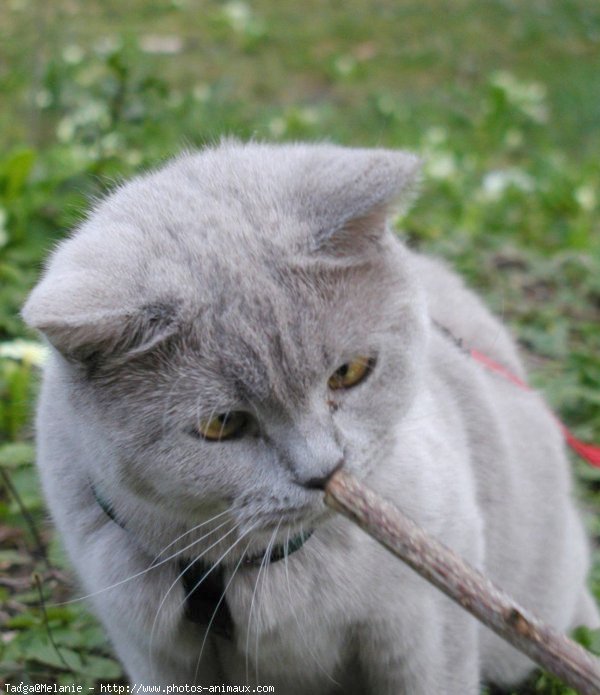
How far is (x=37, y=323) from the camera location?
1.51 metres

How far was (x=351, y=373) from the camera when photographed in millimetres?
1772

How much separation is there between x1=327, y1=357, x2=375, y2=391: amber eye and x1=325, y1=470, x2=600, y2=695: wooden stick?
0.56 feet

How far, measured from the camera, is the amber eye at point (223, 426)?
Result: 167 centimetres

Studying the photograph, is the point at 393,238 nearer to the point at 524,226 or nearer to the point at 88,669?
the point at 88,669

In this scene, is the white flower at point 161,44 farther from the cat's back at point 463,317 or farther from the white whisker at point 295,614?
the white whisker at point 295,614

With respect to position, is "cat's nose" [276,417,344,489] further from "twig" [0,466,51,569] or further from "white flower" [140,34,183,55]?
"white flower" [140,34,183,55]

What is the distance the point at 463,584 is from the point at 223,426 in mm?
470

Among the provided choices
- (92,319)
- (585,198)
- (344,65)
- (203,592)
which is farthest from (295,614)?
(344,65)

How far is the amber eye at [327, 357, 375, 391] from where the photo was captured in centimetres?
175

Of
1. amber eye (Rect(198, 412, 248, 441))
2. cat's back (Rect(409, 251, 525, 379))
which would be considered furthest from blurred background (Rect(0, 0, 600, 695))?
amber eye (Rect(198, 412, 248, 441))

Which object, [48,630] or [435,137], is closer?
[48,630]

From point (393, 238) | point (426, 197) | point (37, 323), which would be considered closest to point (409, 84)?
point (426, 197)

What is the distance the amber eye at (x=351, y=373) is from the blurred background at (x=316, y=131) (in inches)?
31.5

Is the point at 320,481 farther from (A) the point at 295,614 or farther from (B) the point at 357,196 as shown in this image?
(B) the point at 357,196
